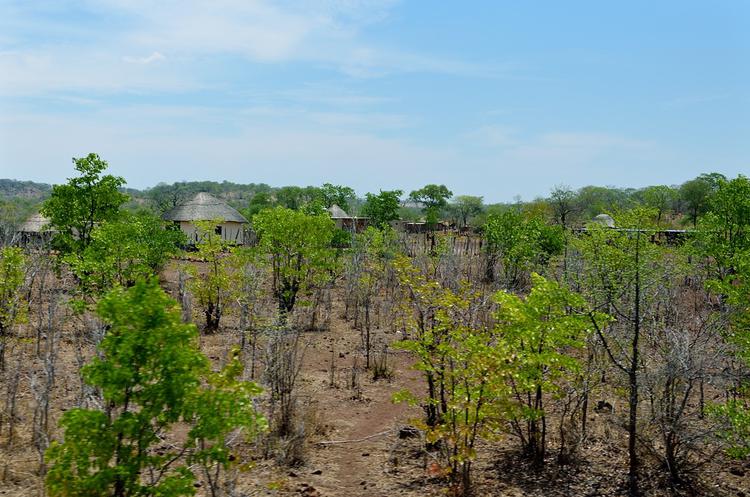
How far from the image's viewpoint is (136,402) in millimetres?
4418

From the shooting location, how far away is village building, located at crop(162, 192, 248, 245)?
3591 centimetres

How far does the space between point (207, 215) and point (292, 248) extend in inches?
802

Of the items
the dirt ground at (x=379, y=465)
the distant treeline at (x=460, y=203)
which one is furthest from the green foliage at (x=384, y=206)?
the dirt ground at (x=379, y=465)

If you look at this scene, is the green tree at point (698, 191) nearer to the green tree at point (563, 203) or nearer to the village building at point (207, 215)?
the green tree at point (563, 203)

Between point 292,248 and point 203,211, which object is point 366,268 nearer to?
point 292,248

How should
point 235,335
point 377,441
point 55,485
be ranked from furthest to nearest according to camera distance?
point 235,335 < point 377,441 < point 55,485

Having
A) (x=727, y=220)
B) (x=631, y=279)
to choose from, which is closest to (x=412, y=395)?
(x=631, y=279)

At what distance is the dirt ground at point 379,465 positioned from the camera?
7250 mm

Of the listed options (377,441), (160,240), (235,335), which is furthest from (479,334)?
(160,240)

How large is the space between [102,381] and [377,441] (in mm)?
5438

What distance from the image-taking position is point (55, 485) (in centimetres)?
429

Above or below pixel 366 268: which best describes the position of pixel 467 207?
above

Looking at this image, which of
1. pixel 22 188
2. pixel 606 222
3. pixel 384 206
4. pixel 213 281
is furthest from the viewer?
pixel 22 188

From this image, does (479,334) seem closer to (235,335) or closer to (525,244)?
(235,335)
